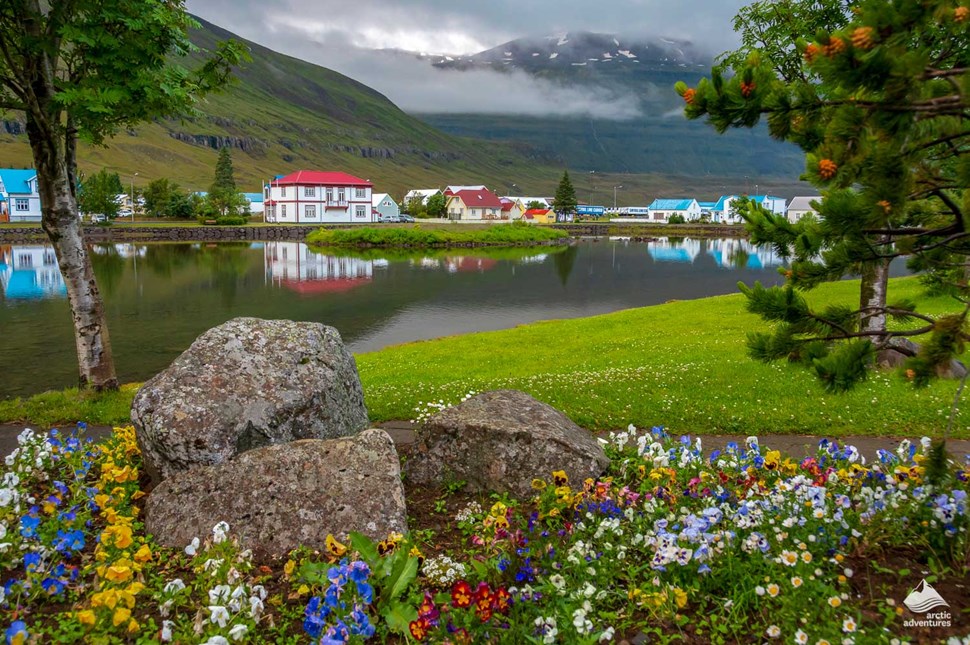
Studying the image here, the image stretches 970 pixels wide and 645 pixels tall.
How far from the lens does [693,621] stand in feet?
16.1

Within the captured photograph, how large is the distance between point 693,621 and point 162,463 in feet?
21.0

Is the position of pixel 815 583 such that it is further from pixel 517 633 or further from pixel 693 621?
pixel 517 633

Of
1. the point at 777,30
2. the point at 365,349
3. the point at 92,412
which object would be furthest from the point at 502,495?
the point at 365,349

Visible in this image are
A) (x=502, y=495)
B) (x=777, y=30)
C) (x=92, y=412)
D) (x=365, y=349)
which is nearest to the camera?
(x=502, y=495)

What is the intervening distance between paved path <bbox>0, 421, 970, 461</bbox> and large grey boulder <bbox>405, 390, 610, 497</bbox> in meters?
2.24

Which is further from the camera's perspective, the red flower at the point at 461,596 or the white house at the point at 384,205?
the white house at the point at 384,205

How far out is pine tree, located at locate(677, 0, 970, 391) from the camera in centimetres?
428

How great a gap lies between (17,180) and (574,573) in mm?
146053

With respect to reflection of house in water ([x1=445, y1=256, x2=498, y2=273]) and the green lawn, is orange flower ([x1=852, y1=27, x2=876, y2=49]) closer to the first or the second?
the green lawn

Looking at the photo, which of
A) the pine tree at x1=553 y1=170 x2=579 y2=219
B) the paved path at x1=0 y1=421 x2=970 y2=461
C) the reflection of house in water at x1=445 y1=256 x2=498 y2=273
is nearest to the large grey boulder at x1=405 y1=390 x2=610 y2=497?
the paved path at x1=0 y1=421 x2=970 y2=461

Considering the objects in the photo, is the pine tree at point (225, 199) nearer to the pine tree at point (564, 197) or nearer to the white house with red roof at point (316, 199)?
the white house with red roof at point (316, 199)

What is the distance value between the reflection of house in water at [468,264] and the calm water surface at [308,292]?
0.13 m

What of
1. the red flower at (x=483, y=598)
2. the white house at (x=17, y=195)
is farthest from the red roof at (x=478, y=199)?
the red flower at (x=483, y=598)

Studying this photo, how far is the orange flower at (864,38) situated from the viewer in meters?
4.18
